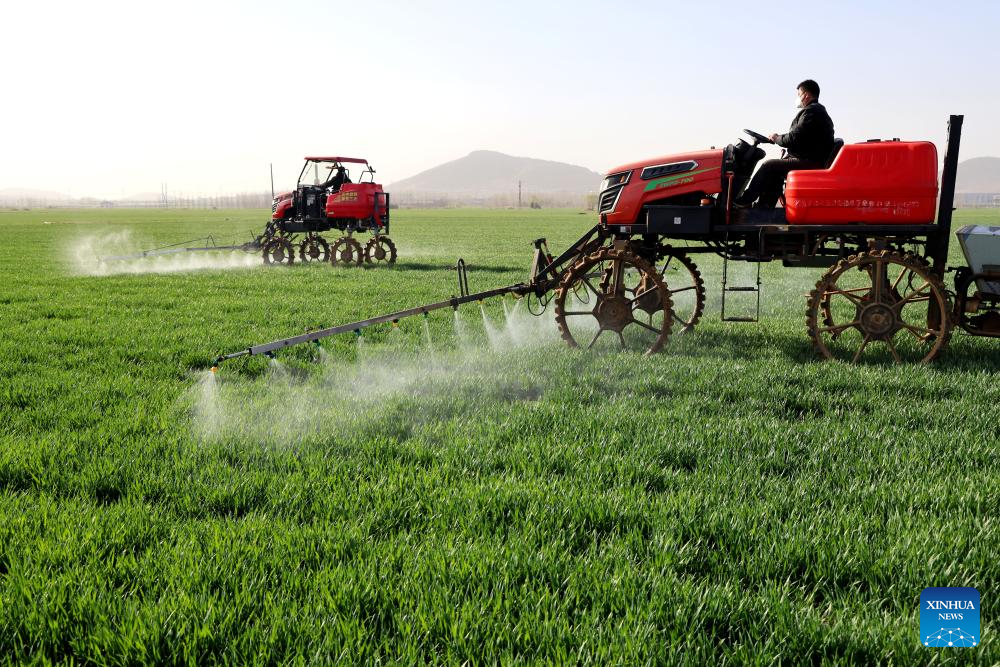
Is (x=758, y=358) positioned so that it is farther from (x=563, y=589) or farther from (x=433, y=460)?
(x=563, y=589)

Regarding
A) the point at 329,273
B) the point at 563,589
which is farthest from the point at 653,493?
the point at 329,273

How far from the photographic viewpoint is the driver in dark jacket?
23.5 feet

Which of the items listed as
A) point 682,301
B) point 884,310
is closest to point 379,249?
point 682,301

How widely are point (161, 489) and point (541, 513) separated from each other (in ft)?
7.08

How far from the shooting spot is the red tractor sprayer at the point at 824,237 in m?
6.88

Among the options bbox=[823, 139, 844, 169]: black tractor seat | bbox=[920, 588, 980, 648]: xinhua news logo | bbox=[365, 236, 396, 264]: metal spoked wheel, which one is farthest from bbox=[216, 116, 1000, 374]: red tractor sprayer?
bbox=[365, 236, 396, 264]: metal spoked wheel

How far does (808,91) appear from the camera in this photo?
7.28 m

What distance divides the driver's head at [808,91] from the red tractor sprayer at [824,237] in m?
0.53

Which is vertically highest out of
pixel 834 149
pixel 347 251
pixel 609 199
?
pixel 834 149

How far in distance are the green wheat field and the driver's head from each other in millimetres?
2566

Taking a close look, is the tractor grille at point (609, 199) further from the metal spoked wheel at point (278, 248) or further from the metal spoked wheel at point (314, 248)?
the metal spoked wheel at point (278, 248)

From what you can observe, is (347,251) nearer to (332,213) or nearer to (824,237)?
(332,213)

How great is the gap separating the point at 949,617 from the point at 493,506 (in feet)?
6.75

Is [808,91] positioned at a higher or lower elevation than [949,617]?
higher
